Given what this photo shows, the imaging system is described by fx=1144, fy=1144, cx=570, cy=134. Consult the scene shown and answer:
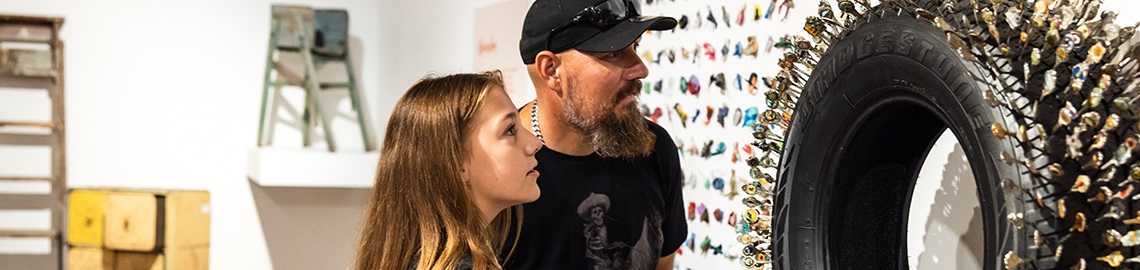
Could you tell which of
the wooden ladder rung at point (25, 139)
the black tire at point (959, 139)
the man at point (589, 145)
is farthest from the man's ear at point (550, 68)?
the wooden ladder rung at point (25, 139)

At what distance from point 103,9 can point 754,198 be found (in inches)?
146

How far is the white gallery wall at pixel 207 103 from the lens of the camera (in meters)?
4.64

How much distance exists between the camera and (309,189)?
5.01m

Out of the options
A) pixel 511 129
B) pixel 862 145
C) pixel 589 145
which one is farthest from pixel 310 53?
pixel 862 145

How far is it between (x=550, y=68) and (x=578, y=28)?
0.09 m

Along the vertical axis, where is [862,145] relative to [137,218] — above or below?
above

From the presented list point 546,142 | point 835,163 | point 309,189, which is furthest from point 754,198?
point 309,189

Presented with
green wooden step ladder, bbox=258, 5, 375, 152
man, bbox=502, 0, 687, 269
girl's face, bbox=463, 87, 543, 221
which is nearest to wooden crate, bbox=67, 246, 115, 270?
green wooden step ladder, bbox=258, 5, 375, 152

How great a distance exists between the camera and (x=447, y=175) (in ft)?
5.29

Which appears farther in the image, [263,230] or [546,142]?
[263,230]

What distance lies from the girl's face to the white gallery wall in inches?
108

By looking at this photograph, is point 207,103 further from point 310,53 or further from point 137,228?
point 137,228

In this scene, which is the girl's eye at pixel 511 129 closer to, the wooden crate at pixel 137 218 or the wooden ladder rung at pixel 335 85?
the wooden crate at pixel 137 218

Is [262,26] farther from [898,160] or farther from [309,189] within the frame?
[898,160]
